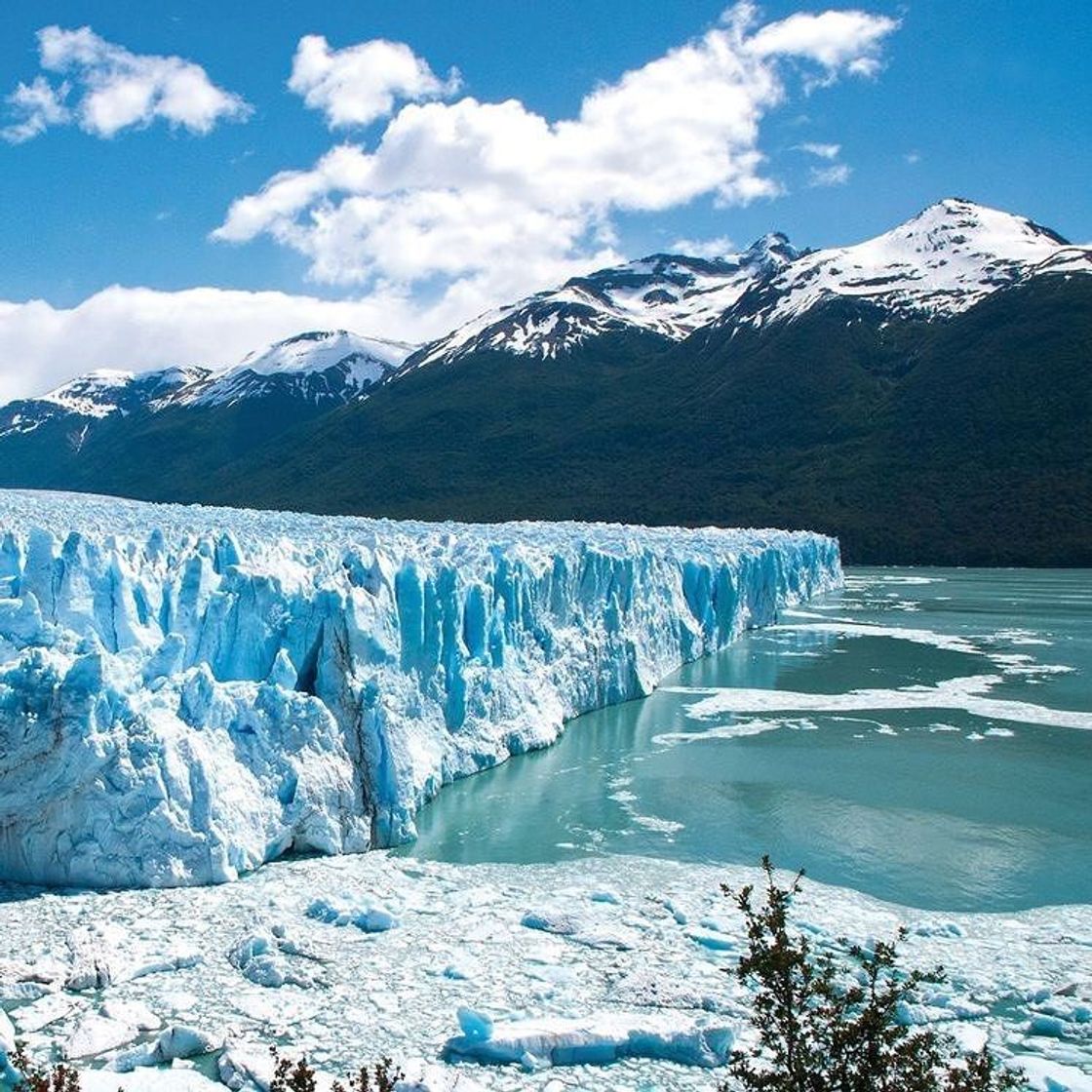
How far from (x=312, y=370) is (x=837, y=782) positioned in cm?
12537

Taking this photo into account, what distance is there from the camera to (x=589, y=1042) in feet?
20.1

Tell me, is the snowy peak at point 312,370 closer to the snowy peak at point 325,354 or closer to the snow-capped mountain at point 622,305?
the snowy peak at point 325,354

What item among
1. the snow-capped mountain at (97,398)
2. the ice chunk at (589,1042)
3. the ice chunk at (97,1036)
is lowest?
the ice chunk at (589,1042)

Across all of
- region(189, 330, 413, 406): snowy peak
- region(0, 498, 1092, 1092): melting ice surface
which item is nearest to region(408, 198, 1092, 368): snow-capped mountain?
region(189, 330, 413, 406): snowy peak

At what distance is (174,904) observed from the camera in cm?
784

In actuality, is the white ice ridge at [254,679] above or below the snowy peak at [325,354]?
below

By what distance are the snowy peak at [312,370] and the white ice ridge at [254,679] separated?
108 metres

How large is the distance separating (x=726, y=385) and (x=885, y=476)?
19.6 metres

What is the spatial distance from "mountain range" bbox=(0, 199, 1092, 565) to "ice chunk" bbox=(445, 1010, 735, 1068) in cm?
4683

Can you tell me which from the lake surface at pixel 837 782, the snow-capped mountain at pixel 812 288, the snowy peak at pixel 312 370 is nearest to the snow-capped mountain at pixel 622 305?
the snow-capped mountain at pixel 812 288

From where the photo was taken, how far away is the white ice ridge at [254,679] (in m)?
8.23

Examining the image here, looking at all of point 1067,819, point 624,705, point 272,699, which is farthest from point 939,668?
point 272,699

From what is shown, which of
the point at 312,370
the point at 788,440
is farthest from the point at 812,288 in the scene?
the point at 312,370

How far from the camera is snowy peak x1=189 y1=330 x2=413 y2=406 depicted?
124 meters
